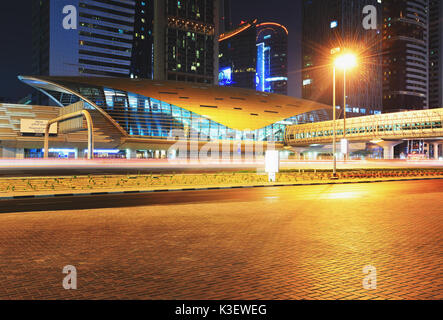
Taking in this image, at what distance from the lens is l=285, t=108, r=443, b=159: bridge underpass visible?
70688mm

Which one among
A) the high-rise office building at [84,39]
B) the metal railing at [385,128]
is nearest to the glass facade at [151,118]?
the metal railing at [385,128]

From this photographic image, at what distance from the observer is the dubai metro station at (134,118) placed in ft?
270

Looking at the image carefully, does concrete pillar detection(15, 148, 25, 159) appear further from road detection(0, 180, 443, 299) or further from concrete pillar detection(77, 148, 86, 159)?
road detection(0, 180, 443, 299)

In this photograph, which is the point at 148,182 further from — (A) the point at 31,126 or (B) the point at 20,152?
(B) the point at 20,152

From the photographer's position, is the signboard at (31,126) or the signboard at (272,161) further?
the signboard at (31,126)

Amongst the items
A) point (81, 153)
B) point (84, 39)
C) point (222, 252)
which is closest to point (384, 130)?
point (81, 153)

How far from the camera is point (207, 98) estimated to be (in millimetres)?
97625

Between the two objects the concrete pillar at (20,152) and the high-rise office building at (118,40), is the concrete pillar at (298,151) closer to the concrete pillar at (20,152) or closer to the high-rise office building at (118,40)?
the concrete pillar at (20,152)

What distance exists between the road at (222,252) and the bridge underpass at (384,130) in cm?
5275

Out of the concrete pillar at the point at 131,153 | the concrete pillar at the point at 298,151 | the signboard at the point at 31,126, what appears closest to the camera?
the signboard at the point at 31,126

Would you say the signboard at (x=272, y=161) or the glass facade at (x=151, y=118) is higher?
the glass facade at (x=151, y=118)

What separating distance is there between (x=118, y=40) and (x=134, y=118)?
74446 mm

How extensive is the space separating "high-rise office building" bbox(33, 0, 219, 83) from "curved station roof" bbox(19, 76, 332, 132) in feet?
174
